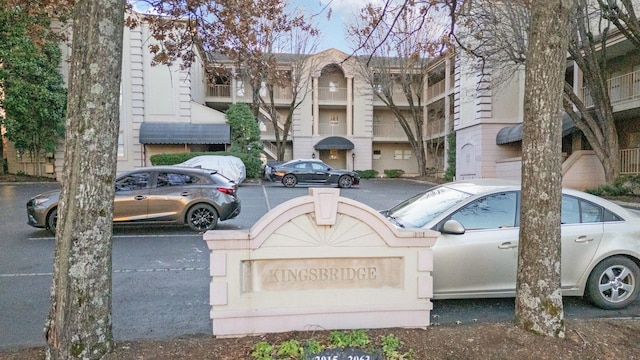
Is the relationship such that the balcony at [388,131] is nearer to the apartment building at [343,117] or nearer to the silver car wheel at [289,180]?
the apartment building at [343,117]

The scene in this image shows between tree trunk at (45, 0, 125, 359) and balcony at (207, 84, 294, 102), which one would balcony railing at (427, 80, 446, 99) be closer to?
balcony at (207, 84, 294, 102)

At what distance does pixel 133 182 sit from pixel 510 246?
26.1 ft

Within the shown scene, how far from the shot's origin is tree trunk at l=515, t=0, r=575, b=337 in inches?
131

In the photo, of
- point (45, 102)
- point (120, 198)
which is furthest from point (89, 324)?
point (45, 102)

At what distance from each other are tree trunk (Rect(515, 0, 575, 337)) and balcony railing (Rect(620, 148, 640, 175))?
60.7ft

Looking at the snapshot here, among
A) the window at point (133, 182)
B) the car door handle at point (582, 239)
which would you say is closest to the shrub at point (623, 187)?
the car door handle at point (582, 239)

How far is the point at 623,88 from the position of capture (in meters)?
18.2

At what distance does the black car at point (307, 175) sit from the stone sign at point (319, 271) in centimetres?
1848

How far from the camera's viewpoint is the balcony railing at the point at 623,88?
17203 millimetres

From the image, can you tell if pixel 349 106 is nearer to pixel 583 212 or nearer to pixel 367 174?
pixel 367 174

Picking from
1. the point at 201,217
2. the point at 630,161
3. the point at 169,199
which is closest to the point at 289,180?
the point at 201,217

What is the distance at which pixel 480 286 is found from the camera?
14.9ft

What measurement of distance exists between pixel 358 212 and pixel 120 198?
7322 millimetres

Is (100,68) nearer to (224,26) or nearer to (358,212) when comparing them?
(358,212)
